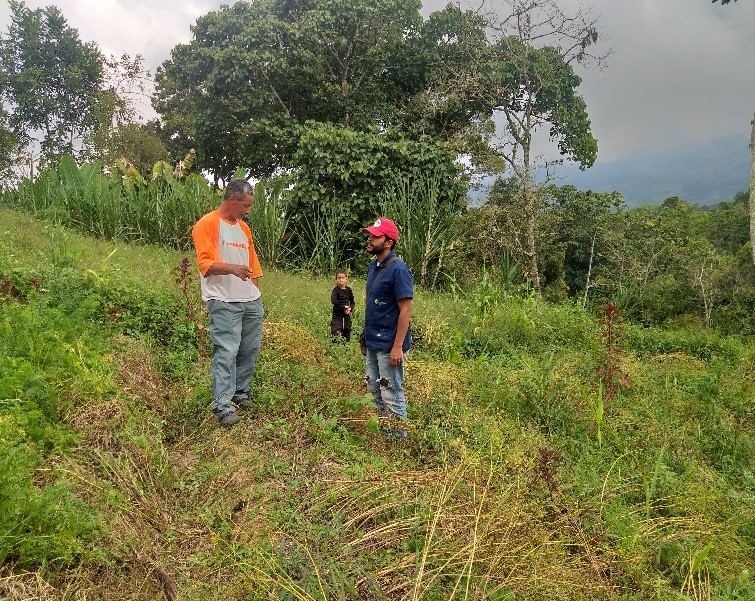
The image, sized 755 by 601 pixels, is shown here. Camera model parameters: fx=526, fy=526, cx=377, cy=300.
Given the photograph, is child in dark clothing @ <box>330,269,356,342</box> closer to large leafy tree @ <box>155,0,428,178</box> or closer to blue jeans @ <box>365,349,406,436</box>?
blue jeans @ <box>365,349,406,436</box>

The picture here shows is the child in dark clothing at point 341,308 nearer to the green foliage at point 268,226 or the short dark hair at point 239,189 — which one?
the short dark hair at point 239,189

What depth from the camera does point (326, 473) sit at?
123 inches

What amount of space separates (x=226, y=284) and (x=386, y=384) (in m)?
A: 1.31

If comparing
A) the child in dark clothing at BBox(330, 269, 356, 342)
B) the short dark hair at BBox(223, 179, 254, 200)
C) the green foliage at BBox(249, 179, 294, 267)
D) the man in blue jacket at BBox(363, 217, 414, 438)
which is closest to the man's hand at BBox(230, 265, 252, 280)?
the short dark hair at BBox(223, 179, 254, 200)

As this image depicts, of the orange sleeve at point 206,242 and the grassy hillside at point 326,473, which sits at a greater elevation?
the orange sleeve at point 206,242

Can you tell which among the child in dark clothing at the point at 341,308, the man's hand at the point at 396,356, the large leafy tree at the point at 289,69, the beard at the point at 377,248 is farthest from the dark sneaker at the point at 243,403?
the large leafy tree at the point at 289,69

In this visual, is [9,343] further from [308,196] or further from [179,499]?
[308,196]

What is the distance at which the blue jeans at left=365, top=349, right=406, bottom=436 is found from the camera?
3707 mm

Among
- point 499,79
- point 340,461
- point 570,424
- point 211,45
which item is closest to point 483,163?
point 499,79

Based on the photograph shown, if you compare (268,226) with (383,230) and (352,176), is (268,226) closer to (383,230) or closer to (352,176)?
(352,176)

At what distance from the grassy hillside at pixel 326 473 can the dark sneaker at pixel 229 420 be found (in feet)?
0.21

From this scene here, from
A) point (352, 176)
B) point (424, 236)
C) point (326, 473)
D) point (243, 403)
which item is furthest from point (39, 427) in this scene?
point (352, 176)

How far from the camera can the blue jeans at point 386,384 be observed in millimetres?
3707

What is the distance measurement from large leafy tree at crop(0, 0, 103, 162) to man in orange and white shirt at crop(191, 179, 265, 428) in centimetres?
2475
